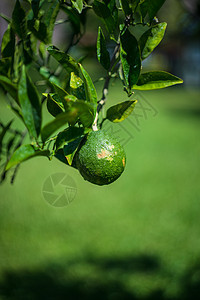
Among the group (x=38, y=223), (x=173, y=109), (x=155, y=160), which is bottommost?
(x=38, y=223)

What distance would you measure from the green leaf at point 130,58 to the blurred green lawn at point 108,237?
0.68 m

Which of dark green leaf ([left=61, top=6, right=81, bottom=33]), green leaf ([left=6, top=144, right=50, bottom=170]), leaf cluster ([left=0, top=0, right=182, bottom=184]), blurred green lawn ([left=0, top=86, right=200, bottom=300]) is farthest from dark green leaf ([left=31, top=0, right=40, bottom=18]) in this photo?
blurred green lawn ([left=0, top=86, right=200, bottom=300])

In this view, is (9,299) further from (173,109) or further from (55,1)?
(173,109)

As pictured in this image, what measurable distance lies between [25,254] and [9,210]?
883 millimetres

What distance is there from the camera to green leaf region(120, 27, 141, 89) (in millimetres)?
646

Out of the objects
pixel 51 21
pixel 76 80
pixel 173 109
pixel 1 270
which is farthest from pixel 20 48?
pixel 173 109

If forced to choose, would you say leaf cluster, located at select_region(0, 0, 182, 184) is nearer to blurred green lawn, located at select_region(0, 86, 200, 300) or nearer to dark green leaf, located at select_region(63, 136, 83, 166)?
dark green leaf, located at select_region(63, 136, 83, 166)

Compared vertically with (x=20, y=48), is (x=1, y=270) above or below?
below

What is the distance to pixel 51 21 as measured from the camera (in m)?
0.82

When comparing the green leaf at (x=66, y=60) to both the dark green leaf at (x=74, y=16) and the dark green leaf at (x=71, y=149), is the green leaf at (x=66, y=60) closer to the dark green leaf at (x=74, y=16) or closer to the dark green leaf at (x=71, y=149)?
the dark green leaf at (x=71, y=149)

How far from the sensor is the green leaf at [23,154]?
1.65 ft

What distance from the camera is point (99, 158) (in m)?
0.67

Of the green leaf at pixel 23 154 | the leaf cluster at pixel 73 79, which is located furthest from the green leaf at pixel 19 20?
the green leaf at pixel 23 154

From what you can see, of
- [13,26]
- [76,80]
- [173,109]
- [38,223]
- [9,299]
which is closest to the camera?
[76,80]
